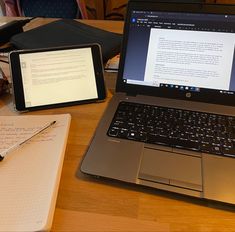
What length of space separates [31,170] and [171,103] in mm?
378

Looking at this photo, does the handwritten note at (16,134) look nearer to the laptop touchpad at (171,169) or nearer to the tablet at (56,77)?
the tablet at (56,77)

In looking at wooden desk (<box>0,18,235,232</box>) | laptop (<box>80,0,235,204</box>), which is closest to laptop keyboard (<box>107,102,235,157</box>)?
laptop (<box>80,0,235,204</box>)

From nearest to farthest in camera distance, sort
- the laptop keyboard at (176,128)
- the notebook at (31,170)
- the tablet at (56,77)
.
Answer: the notebook at (31,170), the laptop keyboard at (176,128), the tablet at (56,77)

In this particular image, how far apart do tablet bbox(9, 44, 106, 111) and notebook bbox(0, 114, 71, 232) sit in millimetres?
64

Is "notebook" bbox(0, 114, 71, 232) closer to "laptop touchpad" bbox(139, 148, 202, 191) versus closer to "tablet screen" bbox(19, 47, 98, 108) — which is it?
"tablet screen" bbox(19, 47, 98, 108)

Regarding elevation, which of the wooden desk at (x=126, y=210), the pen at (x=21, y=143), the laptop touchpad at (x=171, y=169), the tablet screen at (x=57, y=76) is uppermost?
the tablet screen at (x=57, y=76)

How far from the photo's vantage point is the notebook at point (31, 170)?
0.45m

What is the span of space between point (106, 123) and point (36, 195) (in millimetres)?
233

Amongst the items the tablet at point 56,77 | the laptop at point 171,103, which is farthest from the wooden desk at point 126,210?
the tablet at point 56,77

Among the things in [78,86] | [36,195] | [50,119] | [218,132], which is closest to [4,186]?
[36,195]

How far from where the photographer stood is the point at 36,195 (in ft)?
1.58

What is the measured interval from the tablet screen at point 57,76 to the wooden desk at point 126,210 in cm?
24

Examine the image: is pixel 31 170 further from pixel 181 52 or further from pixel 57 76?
pixel 181 52

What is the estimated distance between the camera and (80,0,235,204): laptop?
20.9 inches
